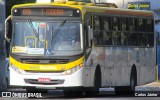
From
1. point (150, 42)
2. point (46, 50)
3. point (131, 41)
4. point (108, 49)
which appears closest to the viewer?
point (46, 50)

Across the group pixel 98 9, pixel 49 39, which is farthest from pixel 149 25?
pixel 49 39

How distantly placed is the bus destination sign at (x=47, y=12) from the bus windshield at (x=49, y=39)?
32 cm

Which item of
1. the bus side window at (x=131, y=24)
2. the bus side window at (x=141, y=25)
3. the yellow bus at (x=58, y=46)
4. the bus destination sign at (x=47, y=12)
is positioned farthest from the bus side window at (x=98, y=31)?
the bus side window at (x=141, y=25)

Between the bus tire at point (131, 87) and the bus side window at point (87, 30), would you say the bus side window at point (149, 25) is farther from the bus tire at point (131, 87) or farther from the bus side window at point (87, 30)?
the bus side window at point (87, 30)

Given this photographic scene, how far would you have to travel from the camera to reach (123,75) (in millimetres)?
Answer: 30266

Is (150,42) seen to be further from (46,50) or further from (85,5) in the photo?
(46,50)

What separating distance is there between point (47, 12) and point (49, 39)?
1038 millimetres

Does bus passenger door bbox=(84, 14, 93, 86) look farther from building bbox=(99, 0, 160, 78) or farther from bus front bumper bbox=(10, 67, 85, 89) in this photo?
building bbox=(99, 0, 160, 78)

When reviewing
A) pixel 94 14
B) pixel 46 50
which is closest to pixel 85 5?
pixel 94 14

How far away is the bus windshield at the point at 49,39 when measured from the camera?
26.2m

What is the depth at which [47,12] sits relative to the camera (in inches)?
1051

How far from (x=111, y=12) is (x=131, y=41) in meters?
1.94

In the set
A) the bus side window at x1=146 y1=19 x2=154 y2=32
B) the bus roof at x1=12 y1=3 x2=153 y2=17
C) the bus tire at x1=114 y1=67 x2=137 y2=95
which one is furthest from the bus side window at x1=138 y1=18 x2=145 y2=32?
the bus tire at x1=114 y1=67 x2=137 y2=95

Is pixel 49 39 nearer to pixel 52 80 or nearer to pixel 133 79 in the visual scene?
pixel 52 80
